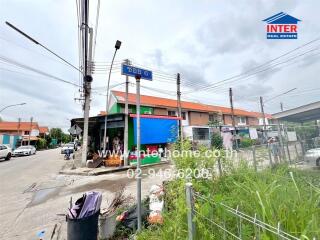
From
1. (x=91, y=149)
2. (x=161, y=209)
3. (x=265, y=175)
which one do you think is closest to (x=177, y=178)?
(x=161, y=209)

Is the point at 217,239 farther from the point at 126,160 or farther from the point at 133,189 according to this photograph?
the point at 126,160

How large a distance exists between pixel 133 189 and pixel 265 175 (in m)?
5.71

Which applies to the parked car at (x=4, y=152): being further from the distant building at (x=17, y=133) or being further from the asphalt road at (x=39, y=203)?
the distant building at (x=17, y=133)

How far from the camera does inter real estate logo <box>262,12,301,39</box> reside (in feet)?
24.4

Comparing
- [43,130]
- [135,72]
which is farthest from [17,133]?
[135,72]

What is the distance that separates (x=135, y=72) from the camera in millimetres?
3572

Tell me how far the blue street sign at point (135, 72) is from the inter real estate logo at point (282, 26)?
536 cm

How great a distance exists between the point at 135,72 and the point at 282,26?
6830mm

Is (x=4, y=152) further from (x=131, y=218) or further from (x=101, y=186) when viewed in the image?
(x=131, y=218)

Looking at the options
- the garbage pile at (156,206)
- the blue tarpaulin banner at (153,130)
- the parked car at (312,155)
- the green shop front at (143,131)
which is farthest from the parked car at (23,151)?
the parked car at (312,155)

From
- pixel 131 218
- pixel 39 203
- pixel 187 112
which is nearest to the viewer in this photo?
pixel 131 218

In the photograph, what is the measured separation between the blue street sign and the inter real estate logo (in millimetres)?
5362

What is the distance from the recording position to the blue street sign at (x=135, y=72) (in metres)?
3.43

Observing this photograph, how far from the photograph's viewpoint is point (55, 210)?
6105 millimetres
